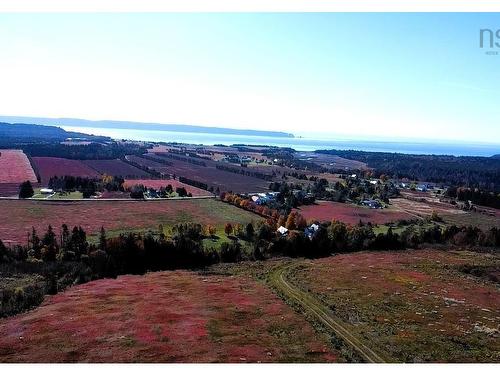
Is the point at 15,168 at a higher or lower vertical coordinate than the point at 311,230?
higher

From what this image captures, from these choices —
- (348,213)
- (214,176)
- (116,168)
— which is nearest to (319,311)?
(348,213)

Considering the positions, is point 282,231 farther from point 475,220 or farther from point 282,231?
point 475,220

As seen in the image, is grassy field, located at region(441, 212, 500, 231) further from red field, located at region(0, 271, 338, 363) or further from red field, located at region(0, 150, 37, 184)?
red field, located at region(0, 150, 37, 184)

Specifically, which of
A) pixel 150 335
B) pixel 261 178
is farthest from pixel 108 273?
pixel 261 178

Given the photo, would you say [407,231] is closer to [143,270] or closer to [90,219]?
[143,270]

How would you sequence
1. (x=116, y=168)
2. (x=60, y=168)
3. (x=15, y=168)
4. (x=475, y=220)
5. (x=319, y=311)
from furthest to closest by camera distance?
(x=116, y=168) → (x=60, y=168) → (x=15, y=168) → (x=475, y=220) → (x=319, y=311)

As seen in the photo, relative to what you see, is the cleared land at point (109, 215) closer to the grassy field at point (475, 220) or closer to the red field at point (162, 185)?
the red field at point (162, 185)
